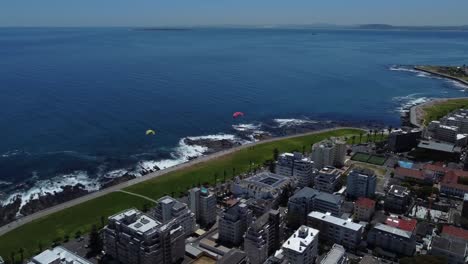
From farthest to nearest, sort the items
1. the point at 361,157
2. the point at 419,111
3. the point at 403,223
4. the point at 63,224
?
the point at 419,111 < the point at 361,157 < the point at 63,224 < the point at 403,223

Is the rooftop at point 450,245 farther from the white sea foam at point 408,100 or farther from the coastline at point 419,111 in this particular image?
the white sea foam at point 408,100

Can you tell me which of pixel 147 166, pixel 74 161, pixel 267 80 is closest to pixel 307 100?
pixel 267 80

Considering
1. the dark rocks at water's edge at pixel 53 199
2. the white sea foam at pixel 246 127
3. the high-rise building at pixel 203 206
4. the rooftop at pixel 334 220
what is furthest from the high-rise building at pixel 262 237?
the white sea foam at pixel 246 127

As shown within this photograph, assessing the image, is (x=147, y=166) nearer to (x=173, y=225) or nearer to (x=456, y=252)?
(x=173, y=225)

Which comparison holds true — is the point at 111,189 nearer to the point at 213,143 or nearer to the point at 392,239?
the point at 213,143

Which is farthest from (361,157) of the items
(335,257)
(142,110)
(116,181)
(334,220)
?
(142,110)

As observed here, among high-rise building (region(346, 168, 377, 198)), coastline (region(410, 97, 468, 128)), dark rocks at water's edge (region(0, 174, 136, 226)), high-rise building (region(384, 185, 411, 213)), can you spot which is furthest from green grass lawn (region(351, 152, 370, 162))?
dark rocks at water's edge (region(0, 174, 136, 226))
